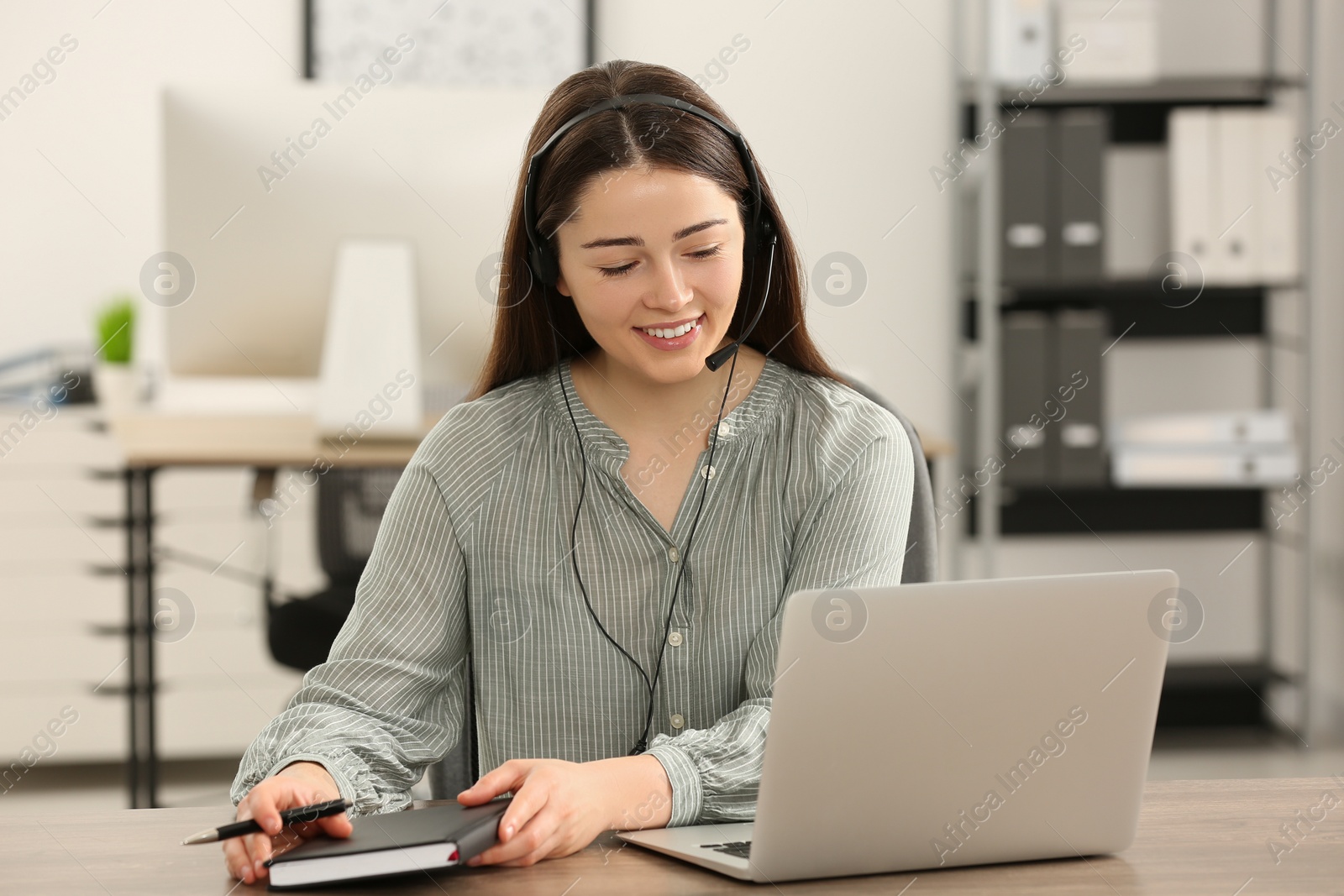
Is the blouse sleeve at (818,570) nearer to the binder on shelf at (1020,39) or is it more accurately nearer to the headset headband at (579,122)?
the headset headband at (579,122)

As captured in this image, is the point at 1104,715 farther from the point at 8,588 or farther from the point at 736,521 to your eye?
the point at 8,588

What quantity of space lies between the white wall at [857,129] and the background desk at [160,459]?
1.32 metres

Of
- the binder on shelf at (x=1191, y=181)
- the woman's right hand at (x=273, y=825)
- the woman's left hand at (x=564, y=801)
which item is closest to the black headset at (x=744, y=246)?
the woman's left hand at (x=564, y=801)

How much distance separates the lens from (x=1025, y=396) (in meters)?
3.16

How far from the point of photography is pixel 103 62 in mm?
3303

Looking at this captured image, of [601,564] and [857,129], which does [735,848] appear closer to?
[601,564]

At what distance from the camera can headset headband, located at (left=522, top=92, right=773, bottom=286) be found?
48.1 inches

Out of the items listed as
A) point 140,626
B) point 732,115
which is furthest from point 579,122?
point 732,115

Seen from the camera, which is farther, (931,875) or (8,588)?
(8,588)

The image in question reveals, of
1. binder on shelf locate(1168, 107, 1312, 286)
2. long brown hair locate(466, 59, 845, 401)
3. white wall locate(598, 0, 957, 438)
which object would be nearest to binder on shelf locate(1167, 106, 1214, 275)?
binder on shelf locate(1168, 107, 1312, 286)

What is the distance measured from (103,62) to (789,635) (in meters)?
3.09

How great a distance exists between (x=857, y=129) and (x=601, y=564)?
2520 mm

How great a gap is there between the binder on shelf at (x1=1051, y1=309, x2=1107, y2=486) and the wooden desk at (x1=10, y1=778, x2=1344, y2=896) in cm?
222

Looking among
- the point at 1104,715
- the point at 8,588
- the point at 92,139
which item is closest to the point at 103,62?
the point at 92,139
